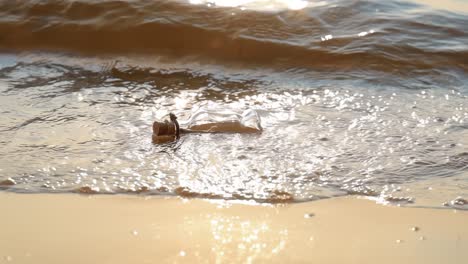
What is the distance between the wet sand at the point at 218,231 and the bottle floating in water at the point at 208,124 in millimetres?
507

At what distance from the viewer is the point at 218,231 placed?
6.44 ft

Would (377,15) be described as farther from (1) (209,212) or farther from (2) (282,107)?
(1) (209,212)

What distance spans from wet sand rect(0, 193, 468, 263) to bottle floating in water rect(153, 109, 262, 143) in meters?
0.51

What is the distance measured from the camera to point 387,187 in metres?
2.24

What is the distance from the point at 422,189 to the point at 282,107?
905 mm

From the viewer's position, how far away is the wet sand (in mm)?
1834


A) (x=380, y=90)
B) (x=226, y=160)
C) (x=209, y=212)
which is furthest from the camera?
(x=380, y=90)

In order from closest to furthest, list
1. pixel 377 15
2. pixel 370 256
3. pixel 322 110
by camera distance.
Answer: pixel 370 256, pixel 322 110, pixel 377 15

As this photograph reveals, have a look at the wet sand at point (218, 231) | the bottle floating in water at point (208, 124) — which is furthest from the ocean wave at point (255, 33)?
the wet sand at point (218, 231)

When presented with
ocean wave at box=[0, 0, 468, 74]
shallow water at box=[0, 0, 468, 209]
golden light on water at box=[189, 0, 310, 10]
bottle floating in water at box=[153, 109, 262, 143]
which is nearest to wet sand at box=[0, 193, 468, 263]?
shallow water at box=[0, 0, 468, 209]

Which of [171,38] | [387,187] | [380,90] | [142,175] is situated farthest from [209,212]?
[171,38]

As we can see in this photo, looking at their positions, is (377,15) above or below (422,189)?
above

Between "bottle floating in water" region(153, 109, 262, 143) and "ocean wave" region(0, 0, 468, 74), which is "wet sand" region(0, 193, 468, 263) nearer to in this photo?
"bottle floating in water" region(153, 109, 262, 143)

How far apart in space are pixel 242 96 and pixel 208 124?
474mm
